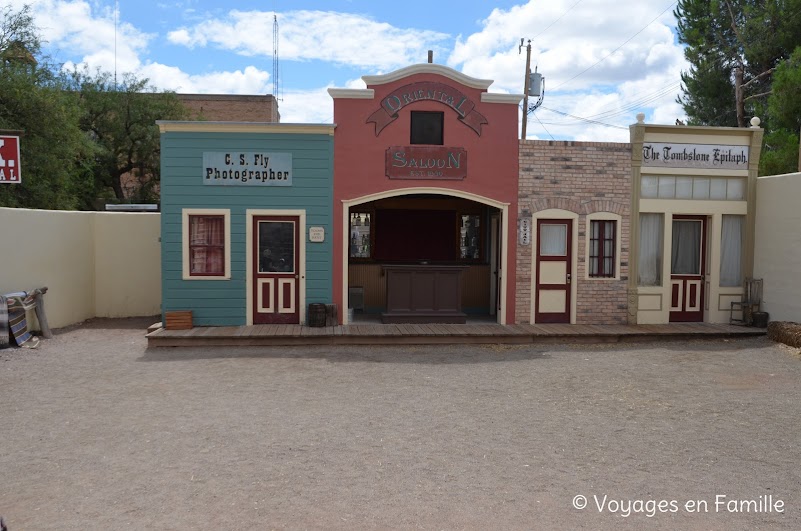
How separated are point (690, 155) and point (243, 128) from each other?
853cm

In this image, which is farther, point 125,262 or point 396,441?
→ point 125,262

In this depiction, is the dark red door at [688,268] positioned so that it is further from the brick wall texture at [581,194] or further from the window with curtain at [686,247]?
the brick wall texture at [581,194]

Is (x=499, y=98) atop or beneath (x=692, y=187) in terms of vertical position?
atop

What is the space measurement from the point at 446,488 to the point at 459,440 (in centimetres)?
127

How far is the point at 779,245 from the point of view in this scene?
1320 cm

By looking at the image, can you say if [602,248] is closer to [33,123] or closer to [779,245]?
[779,245]

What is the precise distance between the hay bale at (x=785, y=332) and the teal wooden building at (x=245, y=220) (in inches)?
316

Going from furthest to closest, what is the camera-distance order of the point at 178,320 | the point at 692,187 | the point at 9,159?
1. the point at 692,187
2. the point at 178,320
3. the point at 9,159

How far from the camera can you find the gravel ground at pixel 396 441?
17.0 ft

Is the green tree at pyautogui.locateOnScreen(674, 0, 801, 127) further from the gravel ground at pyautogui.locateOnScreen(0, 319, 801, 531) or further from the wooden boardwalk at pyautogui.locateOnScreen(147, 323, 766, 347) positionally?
the gravel ground at pyautogui.locateOnScreen(0, 319, 801, 531)

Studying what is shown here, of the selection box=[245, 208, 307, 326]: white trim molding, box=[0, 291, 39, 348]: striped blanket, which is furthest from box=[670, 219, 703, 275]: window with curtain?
box=[0, 291, 39, 348]: striped blanket

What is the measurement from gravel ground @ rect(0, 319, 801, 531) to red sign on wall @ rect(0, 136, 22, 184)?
274 cm

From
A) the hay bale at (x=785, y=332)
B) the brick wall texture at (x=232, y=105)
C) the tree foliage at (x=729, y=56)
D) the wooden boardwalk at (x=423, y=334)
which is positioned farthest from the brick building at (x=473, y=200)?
the brick wall texture at (x=232, y=105)

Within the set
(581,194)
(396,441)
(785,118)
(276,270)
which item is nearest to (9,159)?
(276,270)
